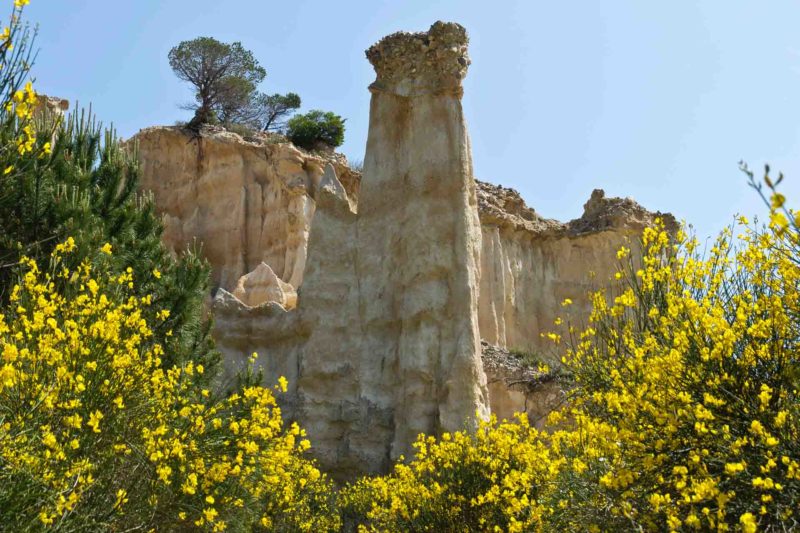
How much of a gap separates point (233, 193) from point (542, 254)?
43.8ft

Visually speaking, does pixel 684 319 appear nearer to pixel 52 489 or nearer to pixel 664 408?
pixel 664 408

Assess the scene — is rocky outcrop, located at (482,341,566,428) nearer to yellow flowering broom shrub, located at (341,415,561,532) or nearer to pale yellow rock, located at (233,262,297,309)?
pale yellow rock, located at (233,262,297,309)

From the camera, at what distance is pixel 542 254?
41.5 m

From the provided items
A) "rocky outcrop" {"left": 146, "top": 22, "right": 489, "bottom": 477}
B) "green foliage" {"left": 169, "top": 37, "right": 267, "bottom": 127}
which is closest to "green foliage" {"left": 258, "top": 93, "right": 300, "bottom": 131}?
"green foliage" {"left": 169, "top": 37, "right": 267, "bottom": 127}

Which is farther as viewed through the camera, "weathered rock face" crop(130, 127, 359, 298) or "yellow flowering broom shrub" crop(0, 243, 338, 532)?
"weathered rock face" crop(130, 127, 359, 298)

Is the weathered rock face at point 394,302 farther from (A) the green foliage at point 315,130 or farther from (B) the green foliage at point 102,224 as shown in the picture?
(A) the green foliage at point 315,130

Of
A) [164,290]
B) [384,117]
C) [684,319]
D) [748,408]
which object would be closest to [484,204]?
[384,117]

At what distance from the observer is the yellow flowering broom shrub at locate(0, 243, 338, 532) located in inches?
394

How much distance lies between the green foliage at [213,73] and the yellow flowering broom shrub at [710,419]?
1470 inches

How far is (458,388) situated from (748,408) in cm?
1249

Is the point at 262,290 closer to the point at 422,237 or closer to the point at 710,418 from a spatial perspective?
the point at 422,237

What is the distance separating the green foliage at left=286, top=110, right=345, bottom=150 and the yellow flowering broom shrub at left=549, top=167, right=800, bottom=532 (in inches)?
1271

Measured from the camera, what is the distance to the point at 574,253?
41781mm

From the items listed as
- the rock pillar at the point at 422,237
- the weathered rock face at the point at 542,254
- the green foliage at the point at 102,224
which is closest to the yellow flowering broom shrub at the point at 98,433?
the green foliage at the point at 102,224
